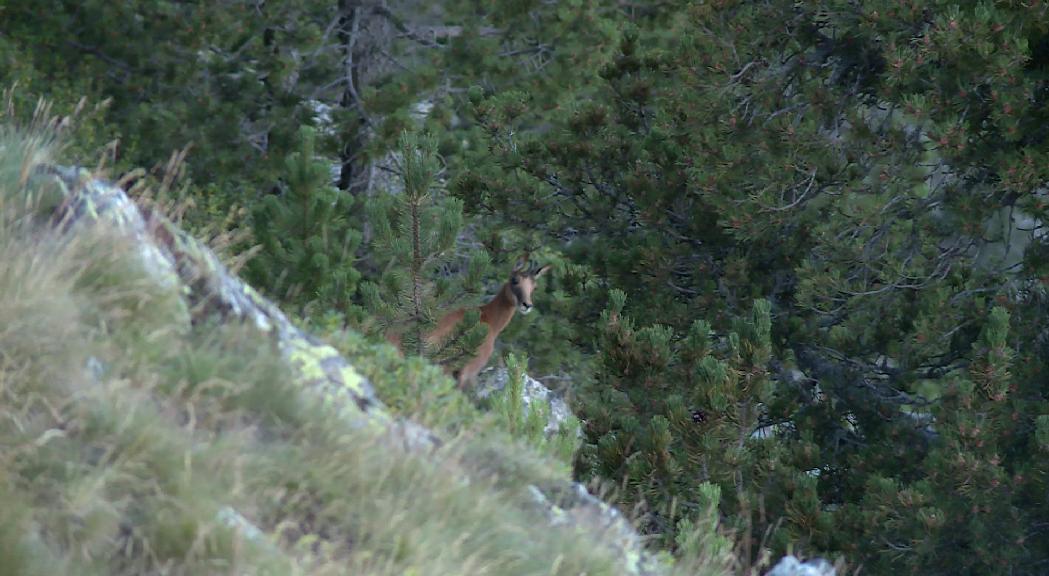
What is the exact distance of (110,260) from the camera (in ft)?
16.4

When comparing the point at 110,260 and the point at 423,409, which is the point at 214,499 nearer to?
the point at 110,260

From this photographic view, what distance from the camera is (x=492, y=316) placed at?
37.4ft

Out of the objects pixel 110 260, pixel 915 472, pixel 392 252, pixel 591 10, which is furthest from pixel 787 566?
pixel 591 10

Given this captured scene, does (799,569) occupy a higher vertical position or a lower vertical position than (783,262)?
higher

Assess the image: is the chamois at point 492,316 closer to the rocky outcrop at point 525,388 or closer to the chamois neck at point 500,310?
the chamois neck at point 500,310

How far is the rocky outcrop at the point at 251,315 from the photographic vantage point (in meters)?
5.14

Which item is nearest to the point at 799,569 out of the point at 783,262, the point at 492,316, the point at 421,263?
the point at 421,263

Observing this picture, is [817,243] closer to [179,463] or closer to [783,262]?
[783,262]

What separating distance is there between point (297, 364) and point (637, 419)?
615cm

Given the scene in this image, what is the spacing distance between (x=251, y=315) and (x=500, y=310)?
242 inches

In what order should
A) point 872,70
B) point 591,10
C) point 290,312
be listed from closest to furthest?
point 290,312 → point 872,70 → point 591,10

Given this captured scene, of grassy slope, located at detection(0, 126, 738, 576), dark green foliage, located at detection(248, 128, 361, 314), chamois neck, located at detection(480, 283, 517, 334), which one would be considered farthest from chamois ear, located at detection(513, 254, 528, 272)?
grassy slope, located at detection(0, 126, 738, 576)

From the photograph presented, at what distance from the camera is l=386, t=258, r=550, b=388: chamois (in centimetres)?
1045

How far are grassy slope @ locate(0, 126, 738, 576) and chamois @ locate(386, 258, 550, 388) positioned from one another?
4962 millimetres
